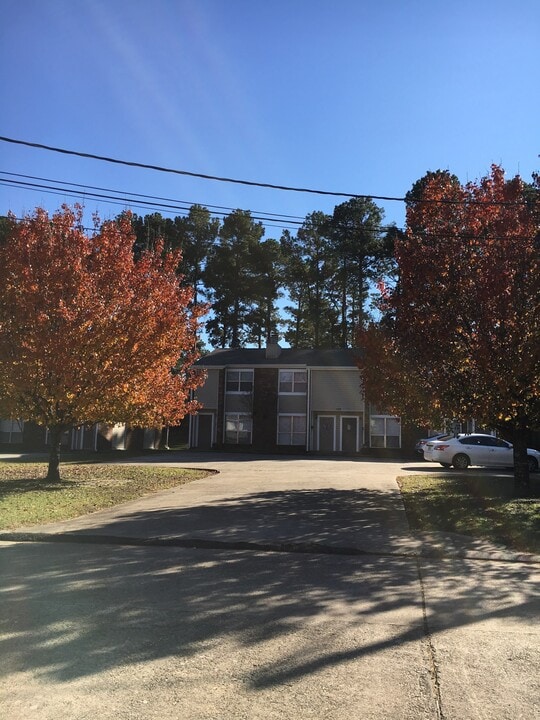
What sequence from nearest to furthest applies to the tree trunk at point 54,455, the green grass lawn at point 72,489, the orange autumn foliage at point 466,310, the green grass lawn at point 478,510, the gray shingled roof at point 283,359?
1. the green grass lawn at point 478,510
2. the green grass lawn at point 72,489
3. the orange autumn foliage at point 466,310
4. the tree trunk at point 54,455
5. the gray shingled roof at point 283,359

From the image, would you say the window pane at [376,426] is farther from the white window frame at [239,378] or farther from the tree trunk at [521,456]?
the tree trunk at [521,456]

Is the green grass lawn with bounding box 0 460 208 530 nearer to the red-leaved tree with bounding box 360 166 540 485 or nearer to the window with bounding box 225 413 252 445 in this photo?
the red-leaved tree with bounding box 360 166 540 485

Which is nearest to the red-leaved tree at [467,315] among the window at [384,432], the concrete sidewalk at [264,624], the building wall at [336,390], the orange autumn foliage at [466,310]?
the orange autumn foliage at [466,310]

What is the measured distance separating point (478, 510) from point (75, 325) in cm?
971

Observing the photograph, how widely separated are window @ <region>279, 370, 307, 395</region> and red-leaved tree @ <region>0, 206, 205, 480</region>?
70.4 feet

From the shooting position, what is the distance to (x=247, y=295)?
54094mm

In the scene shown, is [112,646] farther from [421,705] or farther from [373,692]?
[421,705]

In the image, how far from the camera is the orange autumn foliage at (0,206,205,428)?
13.7m

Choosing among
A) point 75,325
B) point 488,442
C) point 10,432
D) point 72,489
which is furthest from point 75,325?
point 10,432

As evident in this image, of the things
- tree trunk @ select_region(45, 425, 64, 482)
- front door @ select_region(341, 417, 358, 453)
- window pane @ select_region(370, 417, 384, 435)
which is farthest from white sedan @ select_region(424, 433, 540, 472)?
tree trunk @ select_region(45, 425, 64, 482)

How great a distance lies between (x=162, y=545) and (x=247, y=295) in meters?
46.4

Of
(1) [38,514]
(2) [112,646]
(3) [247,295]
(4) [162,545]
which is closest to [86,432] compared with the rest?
(3) [247,295]

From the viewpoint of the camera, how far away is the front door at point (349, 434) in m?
35.6

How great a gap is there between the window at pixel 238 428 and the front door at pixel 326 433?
14.5ft
